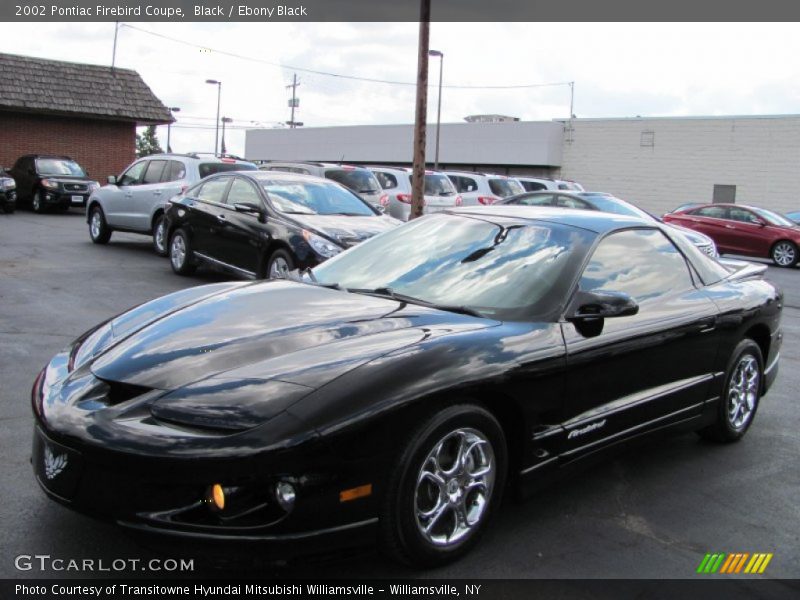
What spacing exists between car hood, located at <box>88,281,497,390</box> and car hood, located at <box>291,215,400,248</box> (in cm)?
506

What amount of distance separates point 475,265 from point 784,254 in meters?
17.0

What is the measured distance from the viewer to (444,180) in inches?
814

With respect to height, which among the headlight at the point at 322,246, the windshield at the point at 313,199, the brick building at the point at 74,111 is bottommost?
the headlight at the point at 322,246

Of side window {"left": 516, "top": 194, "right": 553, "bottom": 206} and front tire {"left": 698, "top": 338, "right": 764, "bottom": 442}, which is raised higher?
side window {"left": 516, "top": 194, "right": 553, "bottom": 206}

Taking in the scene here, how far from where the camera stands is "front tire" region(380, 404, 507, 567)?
304cm

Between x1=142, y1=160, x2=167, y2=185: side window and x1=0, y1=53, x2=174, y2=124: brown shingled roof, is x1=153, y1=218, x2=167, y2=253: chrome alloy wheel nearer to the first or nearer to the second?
x1=142, y1=160, x2=167, y2=185: side window

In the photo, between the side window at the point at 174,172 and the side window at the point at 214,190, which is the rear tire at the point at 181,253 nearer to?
the side window at the point at 214,190

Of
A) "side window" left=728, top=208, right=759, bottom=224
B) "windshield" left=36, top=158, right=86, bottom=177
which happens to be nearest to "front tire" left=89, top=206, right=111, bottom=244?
"windshield" left=36, top=158, right=86, bottom=177

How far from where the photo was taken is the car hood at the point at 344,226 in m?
9.16

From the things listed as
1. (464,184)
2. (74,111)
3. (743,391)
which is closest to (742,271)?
(743,391)

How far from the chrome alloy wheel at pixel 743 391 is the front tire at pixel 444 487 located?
2252 millimetres

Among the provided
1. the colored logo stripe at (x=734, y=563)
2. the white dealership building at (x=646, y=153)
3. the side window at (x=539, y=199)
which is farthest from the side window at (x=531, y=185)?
the colored logo stripe at (x=734, y=563)

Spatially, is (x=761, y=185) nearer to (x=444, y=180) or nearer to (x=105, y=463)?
(x=444, y=180)

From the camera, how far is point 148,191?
13.5m
